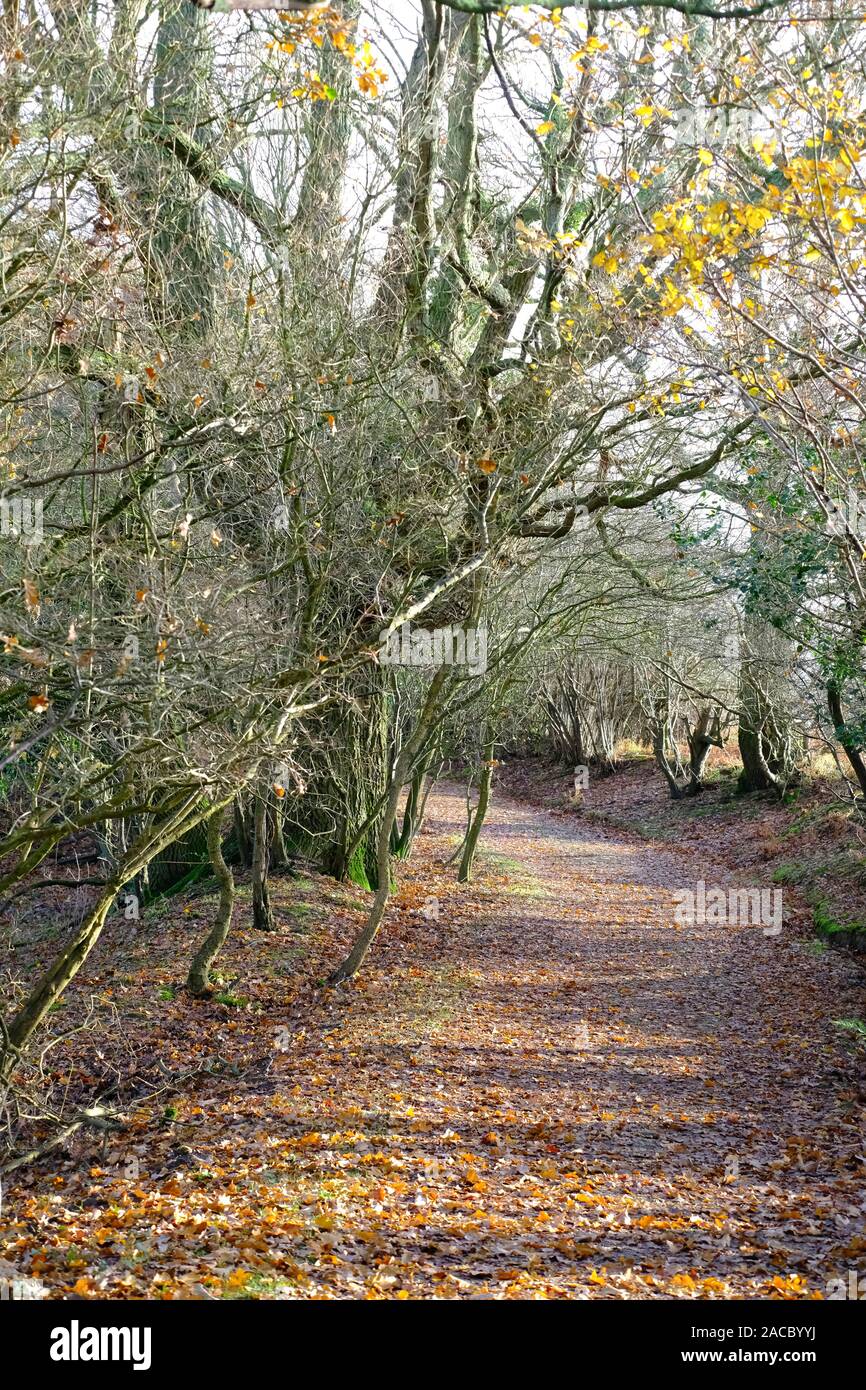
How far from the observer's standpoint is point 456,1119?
7.33 m

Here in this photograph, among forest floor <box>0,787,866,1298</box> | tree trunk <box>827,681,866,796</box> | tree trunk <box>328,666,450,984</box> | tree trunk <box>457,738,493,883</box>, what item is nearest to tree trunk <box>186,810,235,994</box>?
forest floor <box>0,787,866,1298</box>

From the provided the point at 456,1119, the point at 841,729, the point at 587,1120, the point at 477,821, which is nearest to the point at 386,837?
the point at 456,1119

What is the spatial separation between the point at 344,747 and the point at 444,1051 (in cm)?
506

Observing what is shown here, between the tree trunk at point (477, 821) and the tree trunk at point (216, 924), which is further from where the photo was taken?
the tree trunk at point (477, 821)

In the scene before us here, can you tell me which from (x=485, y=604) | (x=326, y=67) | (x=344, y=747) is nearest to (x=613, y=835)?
(x=344, y=747)

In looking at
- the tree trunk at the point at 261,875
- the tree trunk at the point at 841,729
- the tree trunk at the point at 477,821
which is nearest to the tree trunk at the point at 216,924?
the tree trunk at the point at 261,875

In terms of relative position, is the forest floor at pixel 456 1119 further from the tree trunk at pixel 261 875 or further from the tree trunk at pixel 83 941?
the tree trunk at pixel 83 941

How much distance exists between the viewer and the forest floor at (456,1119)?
514 cm

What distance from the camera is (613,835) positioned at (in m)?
23.5

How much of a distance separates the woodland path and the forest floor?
0.08 feet

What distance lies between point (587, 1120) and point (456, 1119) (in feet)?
2.91

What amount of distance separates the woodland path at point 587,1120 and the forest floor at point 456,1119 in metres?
0.02

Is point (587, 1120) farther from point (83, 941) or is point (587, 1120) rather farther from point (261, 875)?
point (261, 875)
